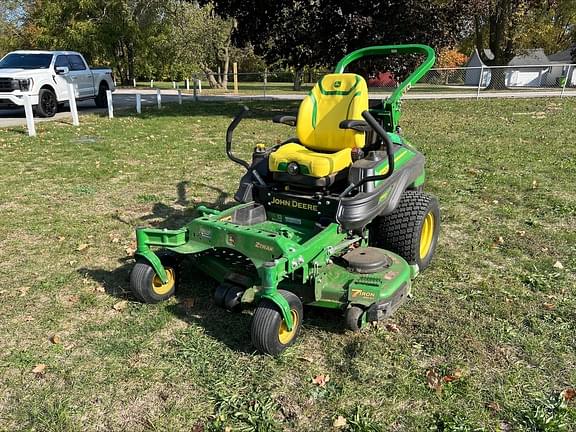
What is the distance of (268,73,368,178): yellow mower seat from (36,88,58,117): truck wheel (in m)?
11.9

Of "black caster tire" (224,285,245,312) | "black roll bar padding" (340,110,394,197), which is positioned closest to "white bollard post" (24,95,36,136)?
"black caster tire" (224,285,245,312)

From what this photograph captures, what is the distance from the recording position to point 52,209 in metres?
6.38

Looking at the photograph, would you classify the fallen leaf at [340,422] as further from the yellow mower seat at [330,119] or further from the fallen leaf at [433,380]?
the yellow mower seat at [330,119]

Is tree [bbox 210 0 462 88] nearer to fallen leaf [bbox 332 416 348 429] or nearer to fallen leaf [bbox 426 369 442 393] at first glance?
fallen leaf [bbox 426 369 442 393]

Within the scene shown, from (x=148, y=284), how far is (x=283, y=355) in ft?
4.13

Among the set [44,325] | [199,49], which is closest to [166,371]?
[44,325]

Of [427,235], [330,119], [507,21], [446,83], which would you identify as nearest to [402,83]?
[330,119]

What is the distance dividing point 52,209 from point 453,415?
5378mm

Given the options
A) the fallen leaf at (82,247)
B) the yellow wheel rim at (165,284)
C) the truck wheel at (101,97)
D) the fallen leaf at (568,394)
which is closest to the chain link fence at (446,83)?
the truck wheel at (101,97)

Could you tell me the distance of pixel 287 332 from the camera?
11.0ft

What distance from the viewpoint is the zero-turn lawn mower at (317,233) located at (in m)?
3.43

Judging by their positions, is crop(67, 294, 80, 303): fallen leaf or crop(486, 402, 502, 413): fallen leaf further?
crop(67, 294, 80, 303): fallen leaf

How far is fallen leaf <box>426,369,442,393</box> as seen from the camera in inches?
120

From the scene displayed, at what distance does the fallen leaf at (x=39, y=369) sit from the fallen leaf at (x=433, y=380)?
2.43 m
